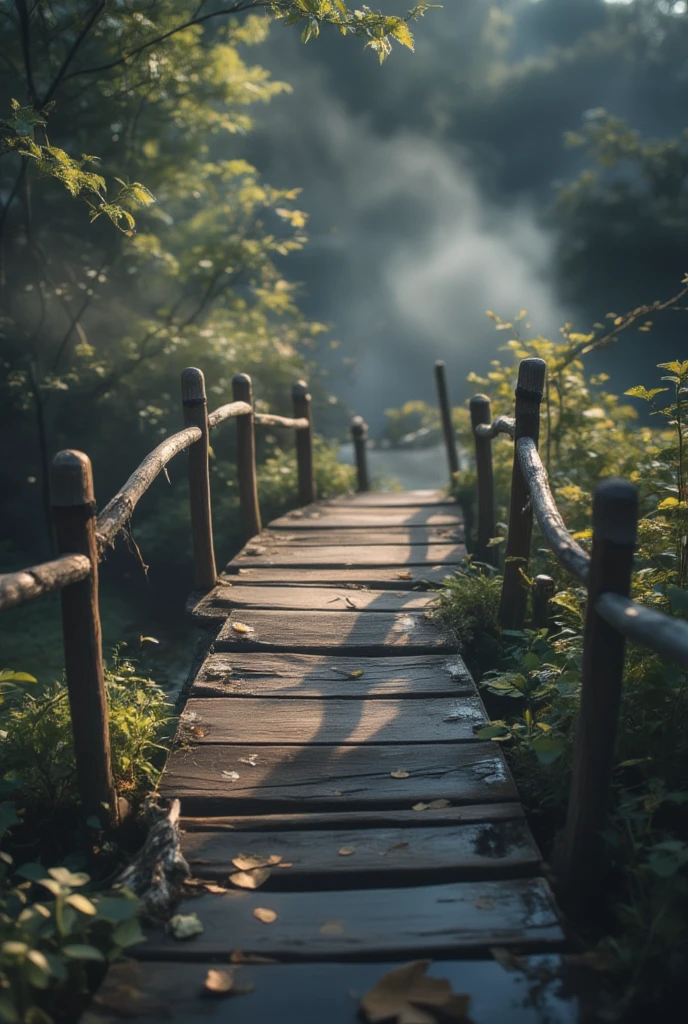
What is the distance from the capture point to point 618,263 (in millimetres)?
17266

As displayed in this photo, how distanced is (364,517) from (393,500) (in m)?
1.18

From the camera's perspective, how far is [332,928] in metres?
1.93

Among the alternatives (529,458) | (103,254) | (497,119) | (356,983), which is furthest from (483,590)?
(497,119)

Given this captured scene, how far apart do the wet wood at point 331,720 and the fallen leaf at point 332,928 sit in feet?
2.71

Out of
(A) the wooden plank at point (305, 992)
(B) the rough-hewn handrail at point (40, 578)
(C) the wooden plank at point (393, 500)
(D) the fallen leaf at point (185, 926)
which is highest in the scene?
(B) the rough-hewn handrail at point (40, 578)

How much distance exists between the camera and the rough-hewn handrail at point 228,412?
15.0ft

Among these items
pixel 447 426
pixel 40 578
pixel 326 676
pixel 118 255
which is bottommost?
pixel 326 676

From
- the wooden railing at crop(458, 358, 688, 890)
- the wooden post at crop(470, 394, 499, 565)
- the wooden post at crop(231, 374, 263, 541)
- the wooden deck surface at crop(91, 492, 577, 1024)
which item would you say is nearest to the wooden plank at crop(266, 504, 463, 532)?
the wooden post at crop(231, 374, 263, 541)

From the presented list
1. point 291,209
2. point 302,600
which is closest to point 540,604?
point 302,600

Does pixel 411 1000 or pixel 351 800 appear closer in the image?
pixel 411 1000

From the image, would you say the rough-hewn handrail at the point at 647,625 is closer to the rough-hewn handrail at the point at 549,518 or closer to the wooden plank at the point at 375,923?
the rough-hewn handrail at the point at 549,518

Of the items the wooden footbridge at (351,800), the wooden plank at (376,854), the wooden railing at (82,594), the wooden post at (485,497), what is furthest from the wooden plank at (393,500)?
the wooden plank at (376,854)

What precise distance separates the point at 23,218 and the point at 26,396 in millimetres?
1850

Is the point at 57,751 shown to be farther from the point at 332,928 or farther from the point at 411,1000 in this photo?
the point at 411,1000
